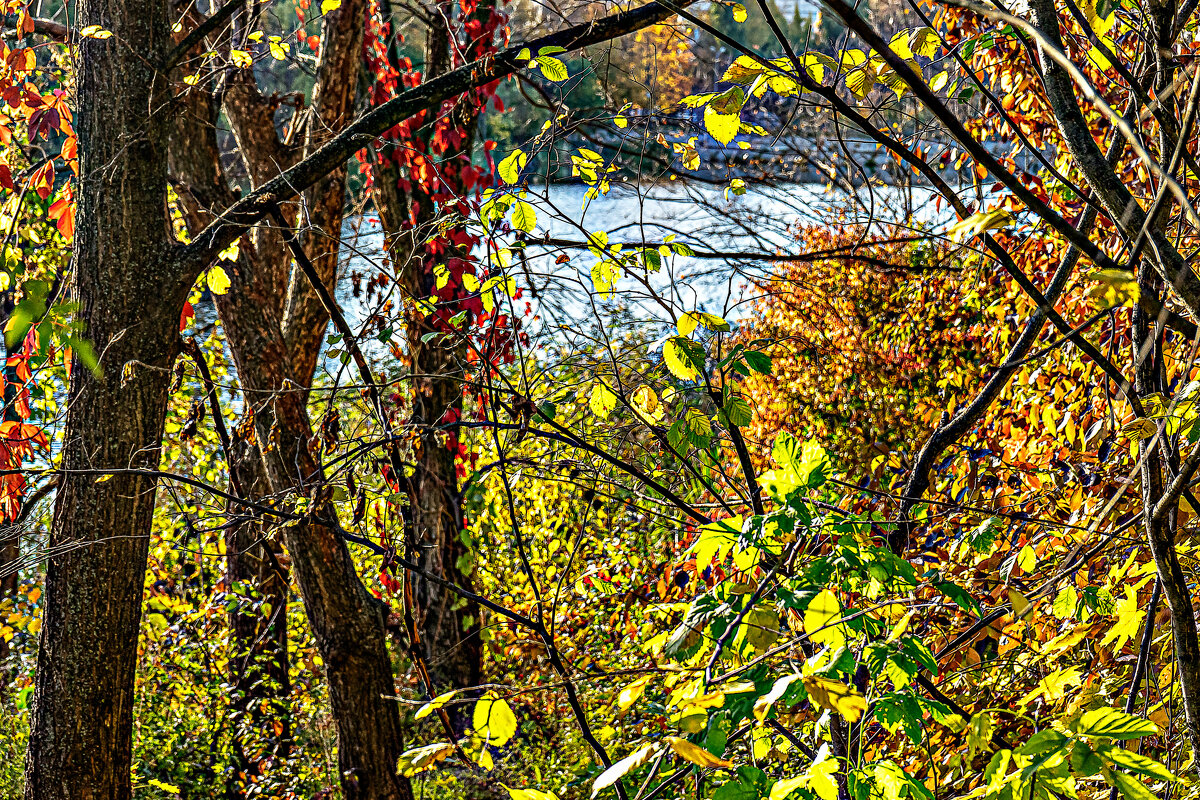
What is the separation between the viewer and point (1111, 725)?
102 centimetres

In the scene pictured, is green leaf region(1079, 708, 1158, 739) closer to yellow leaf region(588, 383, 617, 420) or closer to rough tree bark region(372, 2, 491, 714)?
yellow leaf region(588, 383, 617, 420)

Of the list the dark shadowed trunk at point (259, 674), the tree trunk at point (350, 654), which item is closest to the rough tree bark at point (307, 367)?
the tree trunk at point (350, 654)

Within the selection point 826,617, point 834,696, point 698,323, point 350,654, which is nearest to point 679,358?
point 698,323

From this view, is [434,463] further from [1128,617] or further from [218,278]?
[1128,617]

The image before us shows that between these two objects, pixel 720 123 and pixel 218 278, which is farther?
pixel 218 278

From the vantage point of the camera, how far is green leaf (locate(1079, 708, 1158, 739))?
3.30ft

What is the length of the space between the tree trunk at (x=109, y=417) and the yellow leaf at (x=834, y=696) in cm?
178

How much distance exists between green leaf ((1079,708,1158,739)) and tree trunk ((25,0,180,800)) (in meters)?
2.01

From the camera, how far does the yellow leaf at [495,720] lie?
4.08 feet

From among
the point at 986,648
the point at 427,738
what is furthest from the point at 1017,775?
the point at 427,738

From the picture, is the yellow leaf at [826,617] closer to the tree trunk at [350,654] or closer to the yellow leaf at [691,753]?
the yellow leaf at [691,753]

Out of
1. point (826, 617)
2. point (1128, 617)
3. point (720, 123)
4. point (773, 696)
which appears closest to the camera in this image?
point (773, 696)

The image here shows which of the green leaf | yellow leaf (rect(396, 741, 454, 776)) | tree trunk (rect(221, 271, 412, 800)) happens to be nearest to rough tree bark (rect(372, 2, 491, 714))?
tree trunk (rect(221, 271, 412, 800))

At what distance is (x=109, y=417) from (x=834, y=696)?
6.42 feet
